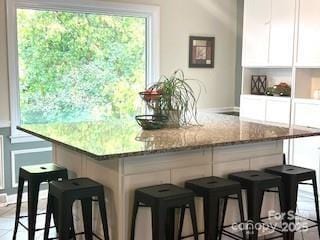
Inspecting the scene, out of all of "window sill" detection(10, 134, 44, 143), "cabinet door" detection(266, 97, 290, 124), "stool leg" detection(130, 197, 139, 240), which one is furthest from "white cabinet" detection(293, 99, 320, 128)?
"window sill" detection(10, 134, 44, 143)

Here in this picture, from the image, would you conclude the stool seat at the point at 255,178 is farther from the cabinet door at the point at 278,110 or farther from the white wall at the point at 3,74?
the white wall at the point at 3,74

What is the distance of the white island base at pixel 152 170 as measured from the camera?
2953 mm

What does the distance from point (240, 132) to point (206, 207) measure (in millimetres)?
832

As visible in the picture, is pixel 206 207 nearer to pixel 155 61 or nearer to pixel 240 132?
pixel 240 132

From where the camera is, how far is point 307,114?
16.1ft

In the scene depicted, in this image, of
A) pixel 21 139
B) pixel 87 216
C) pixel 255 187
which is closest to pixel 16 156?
pixel 21 139

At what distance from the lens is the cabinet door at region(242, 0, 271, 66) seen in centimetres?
537

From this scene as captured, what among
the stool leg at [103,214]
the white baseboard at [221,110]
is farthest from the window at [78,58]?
the stool leg at [103,214]

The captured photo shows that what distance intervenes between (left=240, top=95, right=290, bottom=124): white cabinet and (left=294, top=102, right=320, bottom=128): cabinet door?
0.13 m

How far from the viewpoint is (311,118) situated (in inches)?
191

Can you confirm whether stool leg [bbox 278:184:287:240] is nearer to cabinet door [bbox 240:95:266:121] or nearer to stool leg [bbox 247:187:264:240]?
stool leg [bbox 247:187:264:240]

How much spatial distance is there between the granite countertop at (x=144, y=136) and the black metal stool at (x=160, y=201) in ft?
0.86

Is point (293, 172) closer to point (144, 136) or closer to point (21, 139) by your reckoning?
point (144, 136)

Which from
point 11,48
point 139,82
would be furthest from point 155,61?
point 11,48
